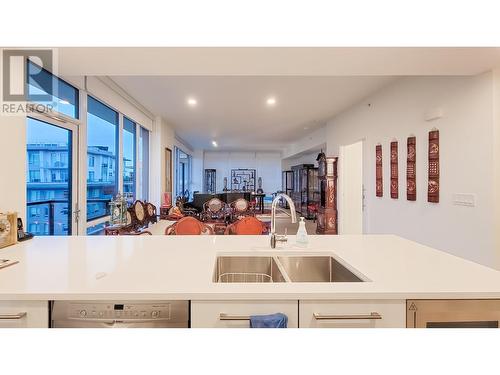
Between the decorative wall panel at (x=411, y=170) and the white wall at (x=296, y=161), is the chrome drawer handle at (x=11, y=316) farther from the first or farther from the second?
the white wall at (x=296, y=161)

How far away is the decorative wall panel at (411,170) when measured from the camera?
3.43 m

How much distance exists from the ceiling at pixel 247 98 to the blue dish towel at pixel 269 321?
323 centimetres

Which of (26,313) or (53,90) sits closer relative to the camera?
(26,313)

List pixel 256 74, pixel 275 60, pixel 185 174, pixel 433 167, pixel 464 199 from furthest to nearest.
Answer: pixel 185 174
pixel 433 167
pixel 464 199
pixel 256 74
pixel 275 60

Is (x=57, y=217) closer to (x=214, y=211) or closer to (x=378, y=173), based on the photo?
(x=214, y=211)

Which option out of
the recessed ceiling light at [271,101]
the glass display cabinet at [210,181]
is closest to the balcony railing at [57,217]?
the recessed ceiling light at [271,101]

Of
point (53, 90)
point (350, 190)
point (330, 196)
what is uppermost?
point (53, 90)

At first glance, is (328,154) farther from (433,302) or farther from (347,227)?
(433,302)

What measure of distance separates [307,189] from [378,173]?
481 centimetres

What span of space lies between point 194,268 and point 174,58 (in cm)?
178

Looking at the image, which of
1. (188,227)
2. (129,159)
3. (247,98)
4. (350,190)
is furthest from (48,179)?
(350,190)

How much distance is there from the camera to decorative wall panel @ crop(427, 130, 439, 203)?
308 cm

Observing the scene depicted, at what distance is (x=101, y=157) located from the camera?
3.73 metres
